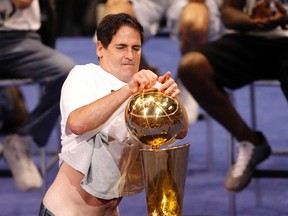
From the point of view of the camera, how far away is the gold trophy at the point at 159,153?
2.32m

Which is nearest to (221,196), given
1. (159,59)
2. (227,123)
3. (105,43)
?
(227,123)

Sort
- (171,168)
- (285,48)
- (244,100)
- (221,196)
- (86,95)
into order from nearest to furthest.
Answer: (171,168), (86,95), (285,48), (221,196), (244,100)

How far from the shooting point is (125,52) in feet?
8.45

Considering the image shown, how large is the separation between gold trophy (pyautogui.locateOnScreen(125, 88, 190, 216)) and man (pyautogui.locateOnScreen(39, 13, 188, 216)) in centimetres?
18

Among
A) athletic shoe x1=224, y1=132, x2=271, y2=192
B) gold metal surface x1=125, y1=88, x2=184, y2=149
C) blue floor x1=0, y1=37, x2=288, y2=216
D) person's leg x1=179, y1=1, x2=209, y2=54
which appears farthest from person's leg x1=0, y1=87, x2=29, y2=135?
gold metal surface x1=125, y1=88, x2=184, y2=149

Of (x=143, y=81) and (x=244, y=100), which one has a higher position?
(x=143, y=81)

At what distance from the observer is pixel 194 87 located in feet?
14.6

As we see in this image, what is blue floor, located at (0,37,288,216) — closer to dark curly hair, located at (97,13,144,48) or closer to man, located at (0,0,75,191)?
man, located at (0,0,75,191)

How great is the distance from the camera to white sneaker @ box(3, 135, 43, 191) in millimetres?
4633

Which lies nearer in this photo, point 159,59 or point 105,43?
point 105,43

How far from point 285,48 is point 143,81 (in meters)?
2.21

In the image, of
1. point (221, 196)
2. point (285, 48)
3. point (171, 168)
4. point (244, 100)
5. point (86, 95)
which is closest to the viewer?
point (171, 168)

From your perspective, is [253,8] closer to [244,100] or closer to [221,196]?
[221,196]

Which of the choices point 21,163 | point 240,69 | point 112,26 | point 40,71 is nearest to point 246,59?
point 240,69
